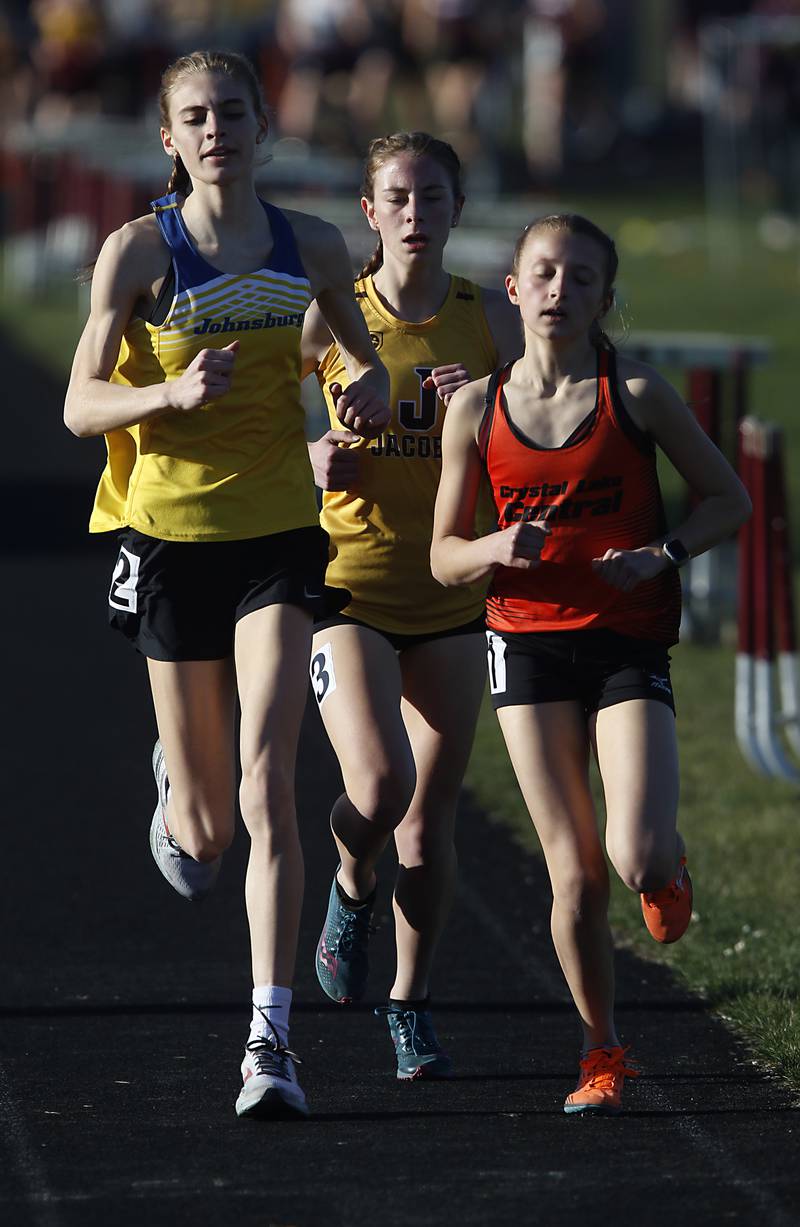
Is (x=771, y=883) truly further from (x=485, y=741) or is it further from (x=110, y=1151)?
(x=110, y=1151)

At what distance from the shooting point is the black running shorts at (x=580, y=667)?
5410mm

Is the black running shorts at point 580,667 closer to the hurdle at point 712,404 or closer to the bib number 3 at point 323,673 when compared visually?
the bib number 3 at point 323,673

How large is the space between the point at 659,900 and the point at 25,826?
3765 mm

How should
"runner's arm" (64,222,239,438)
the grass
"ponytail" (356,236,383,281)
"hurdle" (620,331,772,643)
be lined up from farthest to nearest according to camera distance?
"hurdle" (620,331,772,643) < the grass < "ponytail" (356,236,383,281) < "runner's arm" (64,222,239,438)

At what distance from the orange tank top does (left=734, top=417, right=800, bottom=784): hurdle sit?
3.82m

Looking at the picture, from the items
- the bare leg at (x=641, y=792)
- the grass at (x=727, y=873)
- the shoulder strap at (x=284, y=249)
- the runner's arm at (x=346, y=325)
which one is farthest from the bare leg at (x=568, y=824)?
the shoulder strap at (x=284, y=249)

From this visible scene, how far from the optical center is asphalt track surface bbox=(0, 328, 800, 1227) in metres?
4.86

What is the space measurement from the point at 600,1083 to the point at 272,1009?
77cm

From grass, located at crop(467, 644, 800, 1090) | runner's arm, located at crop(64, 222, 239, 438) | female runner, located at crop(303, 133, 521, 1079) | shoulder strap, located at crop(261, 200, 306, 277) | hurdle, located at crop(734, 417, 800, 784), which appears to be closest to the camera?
runner's arm, located at crop(64, 222, 239, 438)

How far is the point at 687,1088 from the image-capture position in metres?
5.71

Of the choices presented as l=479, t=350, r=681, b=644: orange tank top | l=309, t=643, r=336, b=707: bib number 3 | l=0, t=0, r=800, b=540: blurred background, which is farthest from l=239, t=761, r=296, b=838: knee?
l=0, t=0, r=800, b=540: blurred background

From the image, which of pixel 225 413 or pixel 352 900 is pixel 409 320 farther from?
pixel 352 900

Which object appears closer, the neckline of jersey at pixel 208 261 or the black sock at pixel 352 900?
the neckline of jersey at pixel 208 261

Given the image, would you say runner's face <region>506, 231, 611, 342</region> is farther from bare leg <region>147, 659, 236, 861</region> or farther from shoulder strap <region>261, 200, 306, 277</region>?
bare leg <region>147, 659, 236, 861</region>
